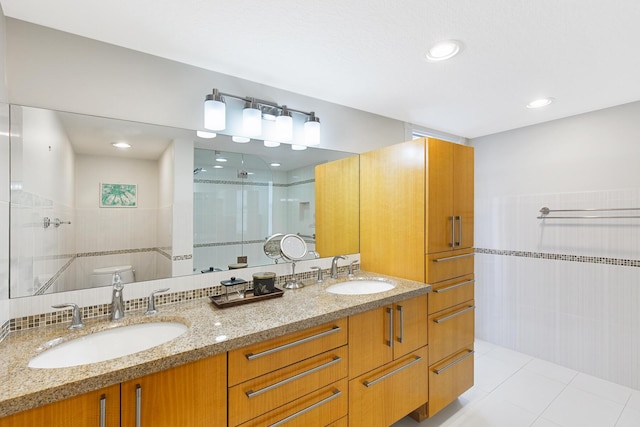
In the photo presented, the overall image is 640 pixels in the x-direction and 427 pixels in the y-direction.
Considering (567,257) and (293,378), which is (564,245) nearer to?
(567,257)

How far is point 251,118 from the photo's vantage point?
6.03 feet

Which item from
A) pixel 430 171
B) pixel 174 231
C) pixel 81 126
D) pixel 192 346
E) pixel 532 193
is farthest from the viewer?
pixel 532 193

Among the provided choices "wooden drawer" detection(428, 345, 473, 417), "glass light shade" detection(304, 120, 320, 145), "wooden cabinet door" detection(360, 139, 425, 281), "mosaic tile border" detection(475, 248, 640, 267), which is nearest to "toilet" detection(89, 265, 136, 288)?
"glass light shade" detection(304, 120, 320, 145)

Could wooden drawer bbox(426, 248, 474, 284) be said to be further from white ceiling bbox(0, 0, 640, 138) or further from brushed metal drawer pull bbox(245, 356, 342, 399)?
white ceiling bbox(0, 0, 640, 138)

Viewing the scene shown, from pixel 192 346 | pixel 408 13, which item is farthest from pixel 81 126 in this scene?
pixel 408 13

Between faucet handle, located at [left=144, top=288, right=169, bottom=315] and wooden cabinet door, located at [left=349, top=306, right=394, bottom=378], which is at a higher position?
faucet handle, located at [left=144, top=288, right=169, bottom=315]

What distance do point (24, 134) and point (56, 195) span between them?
0.92 ft

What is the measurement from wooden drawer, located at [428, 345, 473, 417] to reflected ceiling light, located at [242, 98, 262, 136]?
6.31ft

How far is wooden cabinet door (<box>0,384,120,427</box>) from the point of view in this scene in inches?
31.5

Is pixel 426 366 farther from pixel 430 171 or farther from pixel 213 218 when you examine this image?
pixel 213 218

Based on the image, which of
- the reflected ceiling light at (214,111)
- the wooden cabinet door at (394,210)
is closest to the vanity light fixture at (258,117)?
the reflected ceiling light at (214,111)

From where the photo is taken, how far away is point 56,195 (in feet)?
4.41

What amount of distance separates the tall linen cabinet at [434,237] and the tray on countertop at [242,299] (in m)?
0.92

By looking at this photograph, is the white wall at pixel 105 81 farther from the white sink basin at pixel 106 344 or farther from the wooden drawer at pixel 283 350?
the wooden drawer at pixel 283 350
